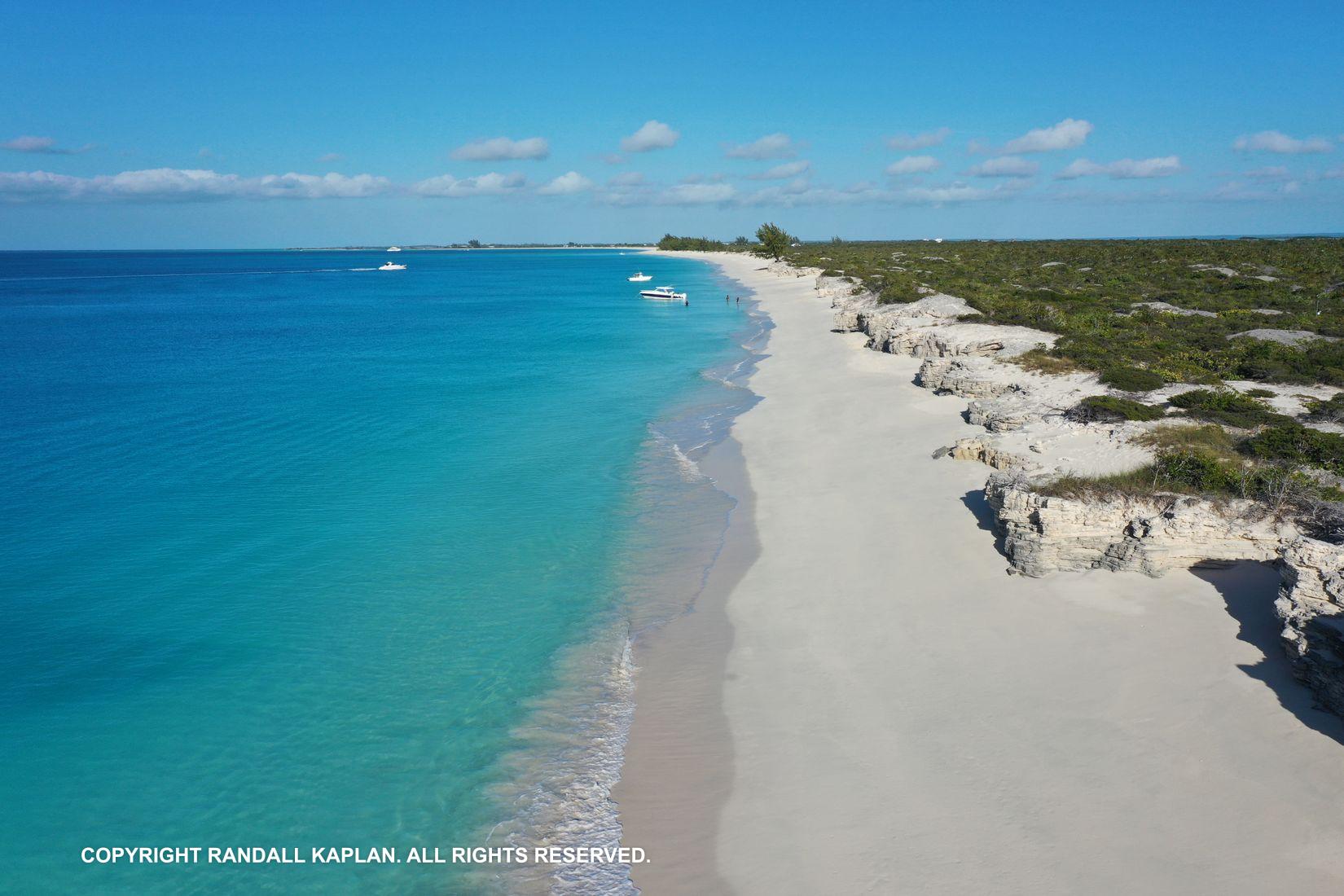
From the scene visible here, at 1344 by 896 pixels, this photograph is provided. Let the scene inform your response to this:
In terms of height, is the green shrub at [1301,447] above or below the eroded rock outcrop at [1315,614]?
above

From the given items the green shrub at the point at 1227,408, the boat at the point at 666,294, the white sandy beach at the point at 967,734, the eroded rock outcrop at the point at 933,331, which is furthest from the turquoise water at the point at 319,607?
the boat at the point at 666,294

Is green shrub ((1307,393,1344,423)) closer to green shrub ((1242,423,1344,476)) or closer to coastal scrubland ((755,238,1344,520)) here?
coastal scrubland ((755,238,1344,520))

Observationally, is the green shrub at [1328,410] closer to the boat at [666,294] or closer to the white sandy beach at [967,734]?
the white sandy beach at [967,734]

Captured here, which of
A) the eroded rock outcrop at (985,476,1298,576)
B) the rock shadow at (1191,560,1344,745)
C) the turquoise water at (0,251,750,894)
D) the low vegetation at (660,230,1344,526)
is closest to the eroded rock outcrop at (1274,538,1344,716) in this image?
the rock shadow at (1191,560,1344,745)

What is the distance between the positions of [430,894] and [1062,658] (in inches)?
427

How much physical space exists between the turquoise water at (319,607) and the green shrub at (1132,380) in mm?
15003

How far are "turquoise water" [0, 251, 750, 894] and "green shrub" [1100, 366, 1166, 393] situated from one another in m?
15.0

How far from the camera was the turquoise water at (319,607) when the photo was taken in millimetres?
10406

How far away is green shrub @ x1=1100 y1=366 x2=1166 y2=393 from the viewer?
24.8 metres

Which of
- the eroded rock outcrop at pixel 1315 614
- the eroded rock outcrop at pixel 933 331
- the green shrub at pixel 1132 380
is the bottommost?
the eroded rock outcrop at pixel 1315 614

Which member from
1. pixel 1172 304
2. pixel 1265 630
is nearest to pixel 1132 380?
pixel 1265 630

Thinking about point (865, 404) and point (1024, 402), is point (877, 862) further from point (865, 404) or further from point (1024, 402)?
point (865, 404)

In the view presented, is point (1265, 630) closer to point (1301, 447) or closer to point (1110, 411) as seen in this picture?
point (1301, 447)

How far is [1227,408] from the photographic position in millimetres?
21828
